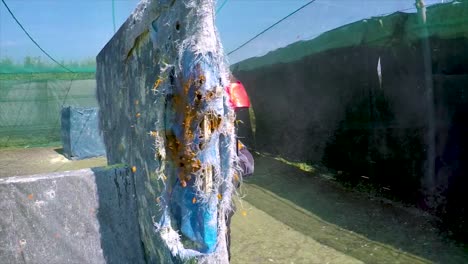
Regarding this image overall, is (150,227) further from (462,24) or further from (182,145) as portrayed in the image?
(462,24)

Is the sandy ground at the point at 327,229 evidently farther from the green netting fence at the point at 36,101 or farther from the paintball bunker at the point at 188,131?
the green netting fence at the point at 36,101

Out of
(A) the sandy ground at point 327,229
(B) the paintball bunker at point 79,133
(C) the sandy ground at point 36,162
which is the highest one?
(B) the paintball bunker at point 79,133

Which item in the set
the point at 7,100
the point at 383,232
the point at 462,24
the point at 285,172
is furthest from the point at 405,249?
the point at 7,100

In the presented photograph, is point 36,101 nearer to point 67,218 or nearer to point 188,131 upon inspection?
point 67,218

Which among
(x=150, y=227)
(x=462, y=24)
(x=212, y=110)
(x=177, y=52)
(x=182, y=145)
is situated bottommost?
(x=150, y=227)

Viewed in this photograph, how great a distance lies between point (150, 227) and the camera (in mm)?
2318

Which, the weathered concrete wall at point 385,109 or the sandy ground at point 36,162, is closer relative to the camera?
the weathered concrete wall at point 385,109

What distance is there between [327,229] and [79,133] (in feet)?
27.1

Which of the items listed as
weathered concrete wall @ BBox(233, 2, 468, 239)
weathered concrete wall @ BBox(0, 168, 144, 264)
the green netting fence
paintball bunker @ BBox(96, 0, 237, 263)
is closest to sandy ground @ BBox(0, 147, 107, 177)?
the green netting fence

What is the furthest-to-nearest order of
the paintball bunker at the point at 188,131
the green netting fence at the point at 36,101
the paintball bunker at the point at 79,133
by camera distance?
the green netting fence at the point at 36,101 < the paintball bunker at the point at 79,133 < the paintball bunker at the point at 188,131

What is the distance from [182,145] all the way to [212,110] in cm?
22

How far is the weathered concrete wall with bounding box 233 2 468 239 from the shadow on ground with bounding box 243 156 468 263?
36 cm

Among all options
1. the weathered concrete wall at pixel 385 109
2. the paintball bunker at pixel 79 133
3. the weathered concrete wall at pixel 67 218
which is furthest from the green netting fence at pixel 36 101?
the weathered concrete wall at pixel 67 218

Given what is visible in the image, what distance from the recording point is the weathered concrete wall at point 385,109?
13.6 ft
